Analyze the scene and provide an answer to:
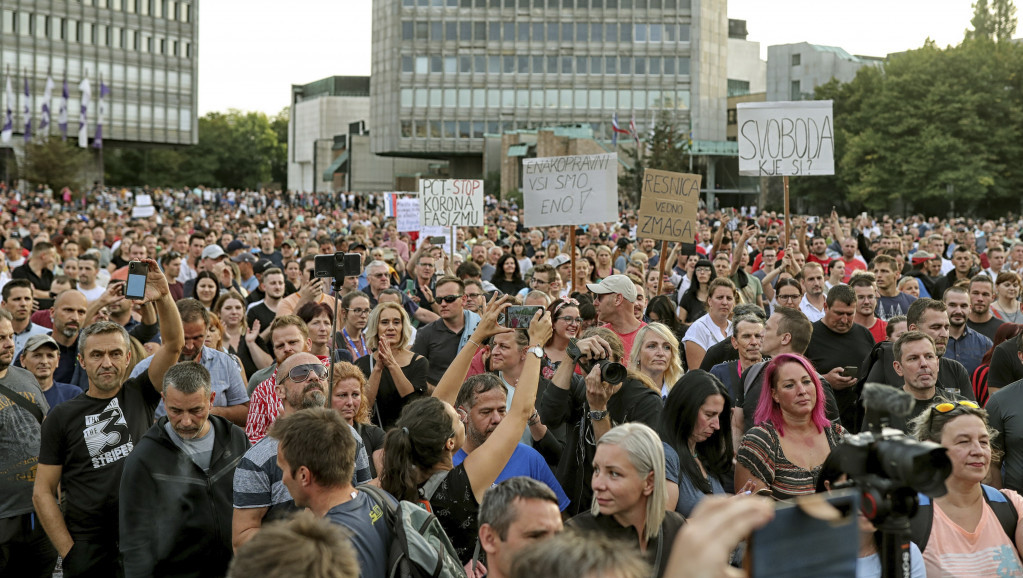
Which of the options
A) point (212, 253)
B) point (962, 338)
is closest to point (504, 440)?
point (962, 338)

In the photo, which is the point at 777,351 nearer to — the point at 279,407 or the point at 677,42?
the point at 279,407

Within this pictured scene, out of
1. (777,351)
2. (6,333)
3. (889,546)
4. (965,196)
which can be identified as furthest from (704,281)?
(965,196)

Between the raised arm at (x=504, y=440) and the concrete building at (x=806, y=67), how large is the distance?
8828 centimetres

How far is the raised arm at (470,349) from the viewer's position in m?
5.35

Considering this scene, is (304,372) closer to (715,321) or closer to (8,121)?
(715,321)

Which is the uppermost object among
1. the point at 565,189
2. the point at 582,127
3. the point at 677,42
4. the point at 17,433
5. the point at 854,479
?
the point at 677,42

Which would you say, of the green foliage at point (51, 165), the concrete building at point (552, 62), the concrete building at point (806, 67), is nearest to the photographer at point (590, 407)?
the green foliage at point (51, 165)

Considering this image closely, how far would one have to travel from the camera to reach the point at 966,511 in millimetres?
4418

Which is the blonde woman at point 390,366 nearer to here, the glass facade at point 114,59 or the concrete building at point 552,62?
the concrete building at point 552,62

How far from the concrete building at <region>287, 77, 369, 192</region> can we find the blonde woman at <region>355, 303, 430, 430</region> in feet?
358

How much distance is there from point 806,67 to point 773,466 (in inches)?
3595

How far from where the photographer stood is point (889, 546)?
293 cm

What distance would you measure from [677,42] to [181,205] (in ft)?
156

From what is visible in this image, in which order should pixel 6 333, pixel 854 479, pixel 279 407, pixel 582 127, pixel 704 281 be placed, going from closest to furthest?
1. pixel 854 479
2. pixel 279 407
3. pixel 6 333
4. pixel 704 281
5. pixel 582 127
